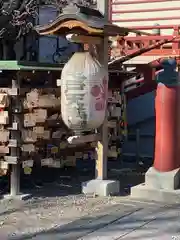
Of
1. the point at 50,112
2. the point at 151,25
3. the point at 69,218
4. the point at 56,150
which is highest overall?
the point at 151,25

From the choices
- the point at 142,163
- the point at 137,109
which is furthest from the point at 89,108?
the point at 137,109

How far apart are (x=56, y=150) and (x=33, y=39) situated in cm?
961

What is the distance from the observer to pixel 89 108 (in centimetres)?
902

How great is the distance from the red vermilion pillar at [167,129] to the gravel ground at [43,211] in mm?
1093

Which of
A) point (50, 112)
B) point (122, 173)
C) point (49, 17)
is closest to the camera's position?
point (50, 112)

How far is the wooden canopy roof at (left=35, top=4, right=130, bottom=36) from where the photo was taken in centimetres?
895

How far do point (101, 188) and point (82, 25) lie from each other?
2738 millimetres

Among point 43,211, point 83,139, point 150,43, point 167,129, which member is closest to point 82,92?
point 83,139

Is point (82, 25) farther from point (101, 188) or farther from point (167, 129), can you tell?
point (101, 188)

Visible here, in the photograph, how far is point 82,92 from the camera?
8969mm

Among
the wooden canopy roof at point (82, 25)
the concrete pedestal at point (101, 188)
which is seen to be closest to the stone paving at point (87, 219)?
the concrete pedestal at point (101, 188)

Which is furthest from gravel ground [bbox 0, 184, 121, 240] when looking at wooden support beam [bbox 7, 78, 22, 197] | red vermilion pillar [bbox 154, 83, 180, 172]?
red vermilion pillar [bbox 154, 83, 180, 172]

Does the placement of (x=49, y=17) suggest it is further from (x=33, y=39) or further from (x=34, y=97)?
(x=34, y=97)

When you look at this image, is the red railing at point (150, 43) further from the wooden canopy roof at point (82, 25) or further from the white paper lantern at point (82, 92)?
the white paper lantern at point (82, 92)
